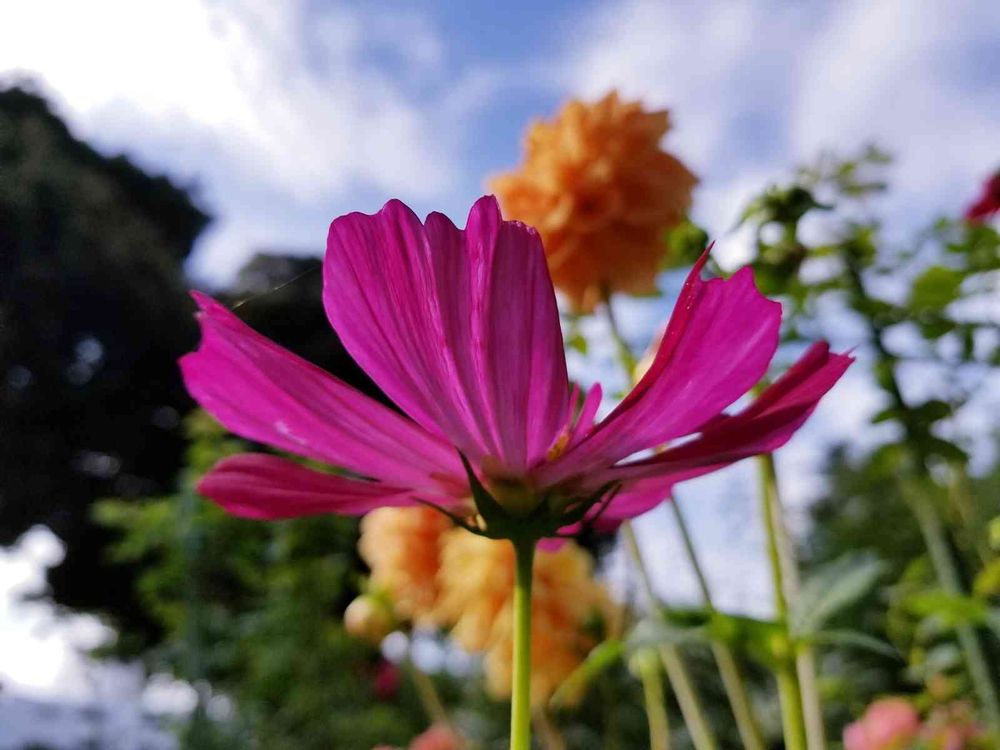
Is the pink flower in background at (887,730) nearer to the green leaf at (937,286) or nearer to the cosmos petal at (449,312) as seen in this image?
the green leaf at (937,286)

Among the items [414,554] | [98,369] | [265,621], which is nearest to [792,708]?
[414,554]

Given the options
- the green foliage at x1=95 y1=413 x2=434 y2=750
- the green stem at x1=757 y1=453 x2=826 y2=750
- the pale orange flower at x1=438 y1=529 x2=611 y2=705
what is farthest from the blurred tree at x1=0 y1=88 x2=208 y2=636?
the green stem at x1=757 y1=453 x2=826 y2=750

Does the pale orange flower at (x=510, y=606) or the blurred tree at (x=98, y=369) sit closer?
the pale orange flower at (x=510, y=606)

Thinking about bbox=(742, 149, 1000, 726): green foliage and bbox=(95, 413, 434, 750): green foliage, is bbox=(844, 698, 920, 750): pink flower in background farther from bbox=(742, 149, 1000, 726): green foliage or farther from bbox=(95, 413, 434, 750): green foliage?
bbox=(95, 413, 434, 750): green foliage

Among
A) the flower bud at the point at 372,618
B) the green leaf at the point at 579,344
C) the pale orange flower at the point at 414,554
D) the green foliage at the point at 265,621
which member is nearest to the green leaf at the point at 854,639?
the green leaf at the point at 579,344

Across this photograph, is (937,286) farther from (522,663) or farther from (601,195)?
(522,663)

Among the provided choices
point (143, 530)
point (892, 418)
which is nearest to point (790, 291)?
point (892, 418)
